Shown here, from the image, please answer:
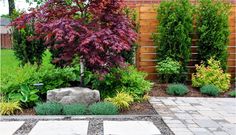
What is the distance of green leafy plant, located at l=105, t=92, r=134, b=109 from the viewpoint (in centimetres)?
544

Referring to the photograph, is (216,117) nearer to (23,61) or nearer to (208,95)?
(208,95)

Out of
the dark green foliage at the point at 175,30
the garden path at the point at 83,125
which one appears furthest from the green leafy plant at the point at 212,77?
the garden path at the point at 83,125

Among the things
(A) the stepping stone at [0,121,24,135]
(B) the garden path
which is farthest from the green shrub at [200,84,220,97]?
(A) the stepping stone at [0,121,24,135]

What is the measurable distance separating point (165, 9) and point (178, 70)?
54.8 inches

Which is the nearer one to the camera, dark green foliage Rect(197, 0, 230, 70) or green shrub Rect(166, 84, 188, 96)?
green shrub Rect(166, 84, 188, 96)

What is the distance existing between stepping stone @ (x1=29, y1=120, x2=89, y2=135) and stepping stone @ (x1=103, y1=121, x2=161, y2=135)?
0.29m

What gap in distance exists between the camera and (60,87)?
6035 mm

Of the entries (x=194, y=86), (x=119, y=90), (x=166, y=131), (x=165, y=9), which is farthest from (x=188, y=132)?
(x=165, y=9)

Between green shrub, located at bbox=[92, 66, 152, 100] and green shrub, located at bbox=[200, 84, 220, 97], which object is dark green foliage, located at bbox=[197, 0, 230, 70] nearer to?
green shrub, located at bbox=[200, 84, 220, 97]

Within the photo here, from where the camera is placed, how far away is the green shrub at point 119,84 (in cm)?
606

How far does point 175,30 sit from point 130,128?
3.84 m

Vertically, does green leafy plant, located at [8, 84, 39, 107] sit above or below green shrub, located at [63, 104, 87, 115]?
above

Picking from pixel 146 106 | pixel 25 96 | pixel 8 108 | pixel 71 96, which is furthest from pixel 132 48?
pixel 8 108

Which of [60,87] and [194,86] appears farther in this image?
[194,86]
